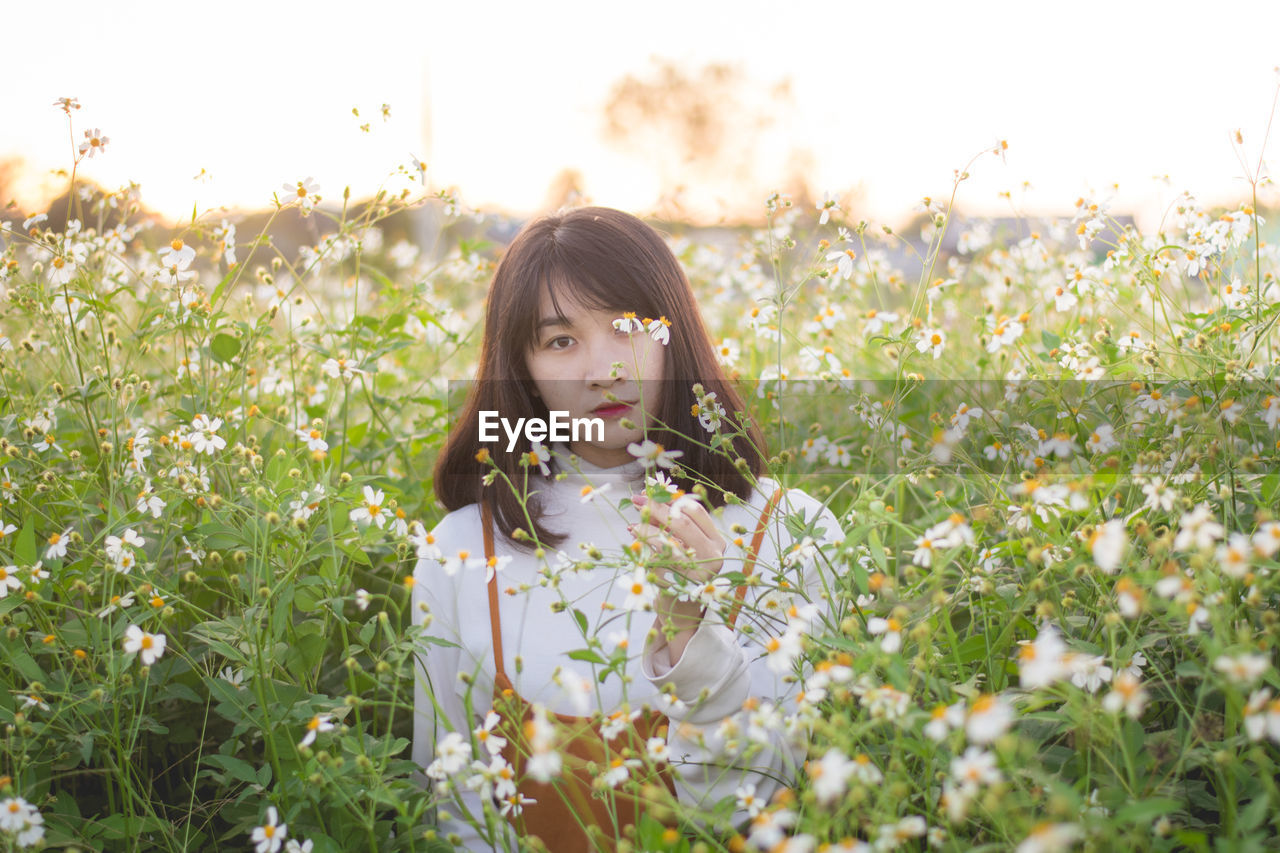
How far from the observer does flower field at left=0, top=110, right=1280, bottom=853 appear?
792 mm

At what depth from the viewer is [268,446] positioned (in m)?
1.82

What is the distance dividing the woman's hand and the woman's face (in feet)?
1.21

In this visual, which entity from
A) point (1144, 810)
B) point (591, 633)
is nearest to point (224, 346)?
point (591, 633)

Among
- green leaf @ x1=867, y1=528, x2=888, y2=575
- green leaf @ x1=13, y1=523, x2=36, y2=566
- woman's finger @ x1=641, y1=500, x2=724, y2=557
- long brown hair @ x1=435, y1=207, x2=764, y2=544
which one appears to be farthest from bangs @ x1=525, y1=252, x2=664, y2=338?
green leaf @ x1=13, y1=523, x2=36, y2=566

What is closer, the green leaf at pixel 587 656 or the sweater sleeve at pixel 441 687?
the green leaf at pixel 587 656

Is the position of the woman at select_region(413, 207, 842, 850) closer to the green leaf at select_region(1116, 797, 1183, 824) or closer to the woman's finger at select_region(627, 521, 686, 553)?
the woman's finger at select_region(627, 521, 686, 553)

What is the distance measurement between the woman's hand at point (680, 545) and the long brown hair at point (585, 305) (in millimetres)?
362

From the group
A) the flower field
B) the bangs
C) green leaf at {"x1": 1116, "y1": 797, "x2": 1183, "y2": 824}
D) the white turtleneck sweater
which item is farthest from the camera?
the bangs

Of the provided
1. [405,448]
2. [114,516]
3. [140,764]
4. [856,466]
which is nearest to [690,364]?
[856,466]

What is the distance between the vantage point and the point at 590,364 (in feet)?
4.94

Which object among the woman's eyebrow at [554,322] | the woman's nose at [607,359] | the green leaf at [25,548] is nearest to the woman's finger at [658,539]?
the woman's nose at [607,359]

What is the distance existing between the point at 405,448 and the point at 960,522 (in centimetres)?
143
